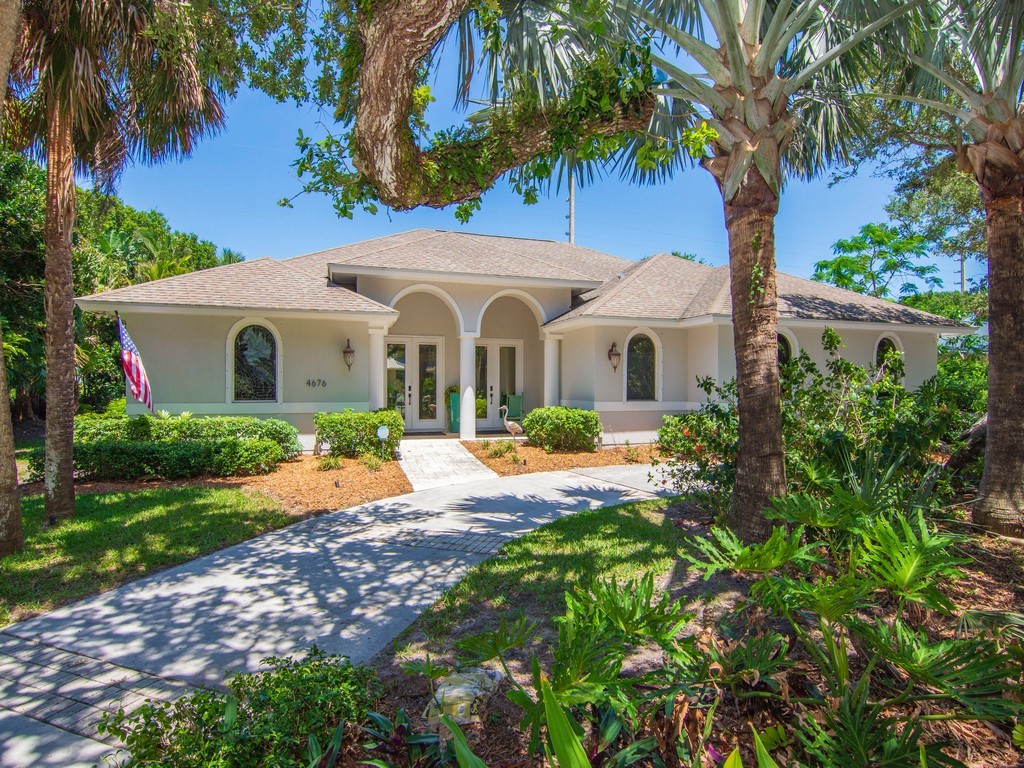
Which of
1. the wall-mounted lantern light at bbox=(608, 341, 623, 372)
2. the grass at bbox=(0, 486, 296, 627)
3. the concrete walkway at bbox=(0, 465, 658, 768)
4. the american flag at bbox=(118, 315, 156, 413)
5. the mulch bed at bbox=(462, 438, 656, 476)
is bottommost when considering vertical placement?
the concrete walkway at bbox=(0, 465, 658, 768)

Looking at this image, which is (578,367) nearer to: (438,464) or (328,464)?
(438,464)

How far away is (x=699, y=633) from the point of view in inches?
130

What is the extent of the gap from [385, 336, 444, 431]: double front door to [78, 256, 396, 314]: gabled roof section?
3.20 m

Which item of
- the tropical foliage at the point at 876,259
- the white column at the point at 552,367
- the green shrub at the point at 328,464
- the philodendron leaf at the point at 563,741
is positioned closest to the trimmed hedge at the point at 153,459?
the green shrub at the point at 328,464

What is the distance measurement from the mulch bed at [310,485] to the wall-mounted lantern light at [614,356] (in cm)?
675

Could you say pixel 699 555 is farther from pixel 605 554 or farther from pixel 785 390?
pixel 785 390

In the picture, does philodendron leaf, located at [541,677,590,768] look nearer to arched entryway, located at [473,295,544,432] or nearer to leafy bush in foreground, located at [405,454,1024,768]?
leafy bush in foreground, located at [405,454,1024,768]

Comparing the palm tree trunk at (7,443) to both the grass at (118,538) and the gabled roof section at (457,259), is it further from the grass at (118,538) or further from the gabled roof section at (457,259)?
the gabled roof section at (457,259)

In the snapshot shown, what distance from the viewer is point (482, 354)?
1847 centimetres

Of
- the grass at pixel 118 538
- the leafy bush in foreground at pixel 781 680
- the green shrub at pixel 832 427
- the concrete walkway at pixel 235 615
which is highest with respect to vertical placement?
the green shrub at pixel 832 427

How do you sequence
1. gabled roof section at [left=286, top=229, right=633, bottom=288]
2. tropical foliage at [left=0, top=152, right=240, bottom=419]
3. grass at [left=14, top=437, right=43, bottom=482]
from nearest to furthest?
1. grass at [left=14, top=437, right=43, bottom=482]
2. tropical foliage at [left=0, top=152, right=240, bottom=419]
3. gabled roof section at [left=286, top=229, right=633, bottom=288]

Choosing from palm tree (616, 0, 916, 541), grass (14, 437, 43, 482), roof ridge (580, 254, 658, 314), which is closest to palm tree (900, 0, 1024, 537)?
palm tree (616, 0, 916, 541)

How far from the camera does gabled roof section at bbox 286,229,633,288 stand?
15227 mm

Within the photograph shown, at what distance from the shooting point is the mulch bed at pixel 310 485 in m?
9.11
